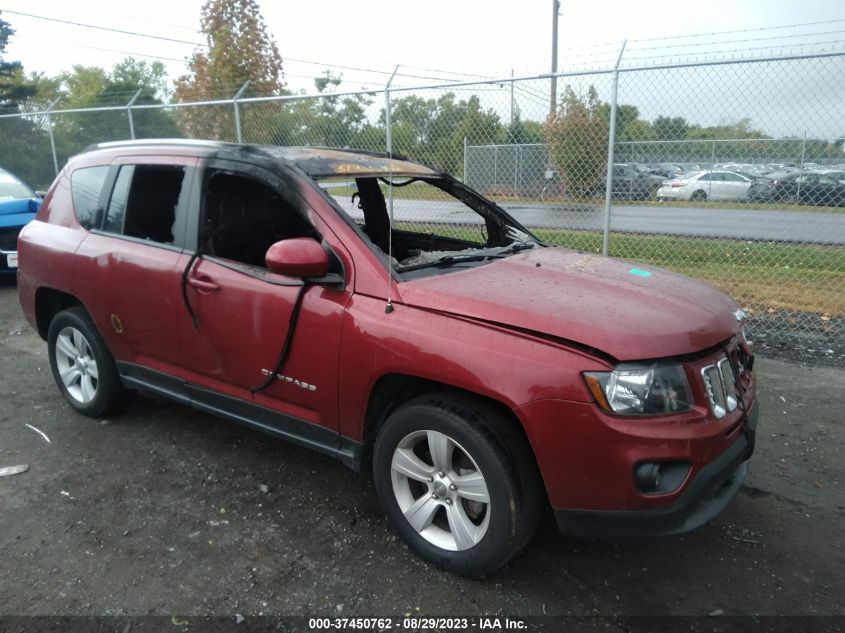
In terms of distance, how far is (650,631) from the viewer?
95.2 inches

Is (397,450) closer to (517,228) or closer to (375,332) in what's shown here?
(375,332)

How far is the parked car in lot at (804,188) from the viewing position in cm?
608

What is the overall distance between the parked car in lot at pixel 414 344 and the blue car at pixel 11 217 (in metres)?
4.78

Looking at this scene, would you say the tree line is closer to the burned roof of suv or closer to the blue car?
the blue car

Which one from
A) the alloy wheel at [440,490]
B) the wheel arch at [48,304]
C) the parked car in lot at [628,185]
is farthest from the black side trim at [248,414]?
the parked car in lot at [628,185]

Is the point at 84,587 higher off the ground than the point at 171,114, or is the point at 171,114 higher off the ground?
the point at 171,114

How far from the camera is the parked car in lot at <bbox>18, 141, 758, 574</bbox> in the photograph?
7.68 feet

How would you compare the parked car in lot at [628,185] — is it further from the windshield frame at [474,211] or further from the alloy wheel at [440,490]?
the alloy wheel at [440,490]

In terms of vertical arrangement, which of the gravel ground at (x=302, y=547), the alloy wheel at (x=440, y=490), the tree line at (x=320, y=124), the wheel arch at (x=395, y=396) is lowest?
the gravel ground at (x=302, y=547)

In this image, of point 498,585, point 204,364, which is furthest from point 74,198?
point 498,585

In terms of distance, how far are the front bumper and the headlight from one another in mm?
285

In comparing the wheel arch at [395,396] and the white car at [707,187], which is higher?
the white car at [707,187]

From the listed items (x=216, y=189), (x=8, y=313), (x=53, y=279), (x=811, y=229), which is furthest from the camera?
(x=8, y=313)

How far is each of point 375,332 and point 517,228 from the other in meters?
1.81
